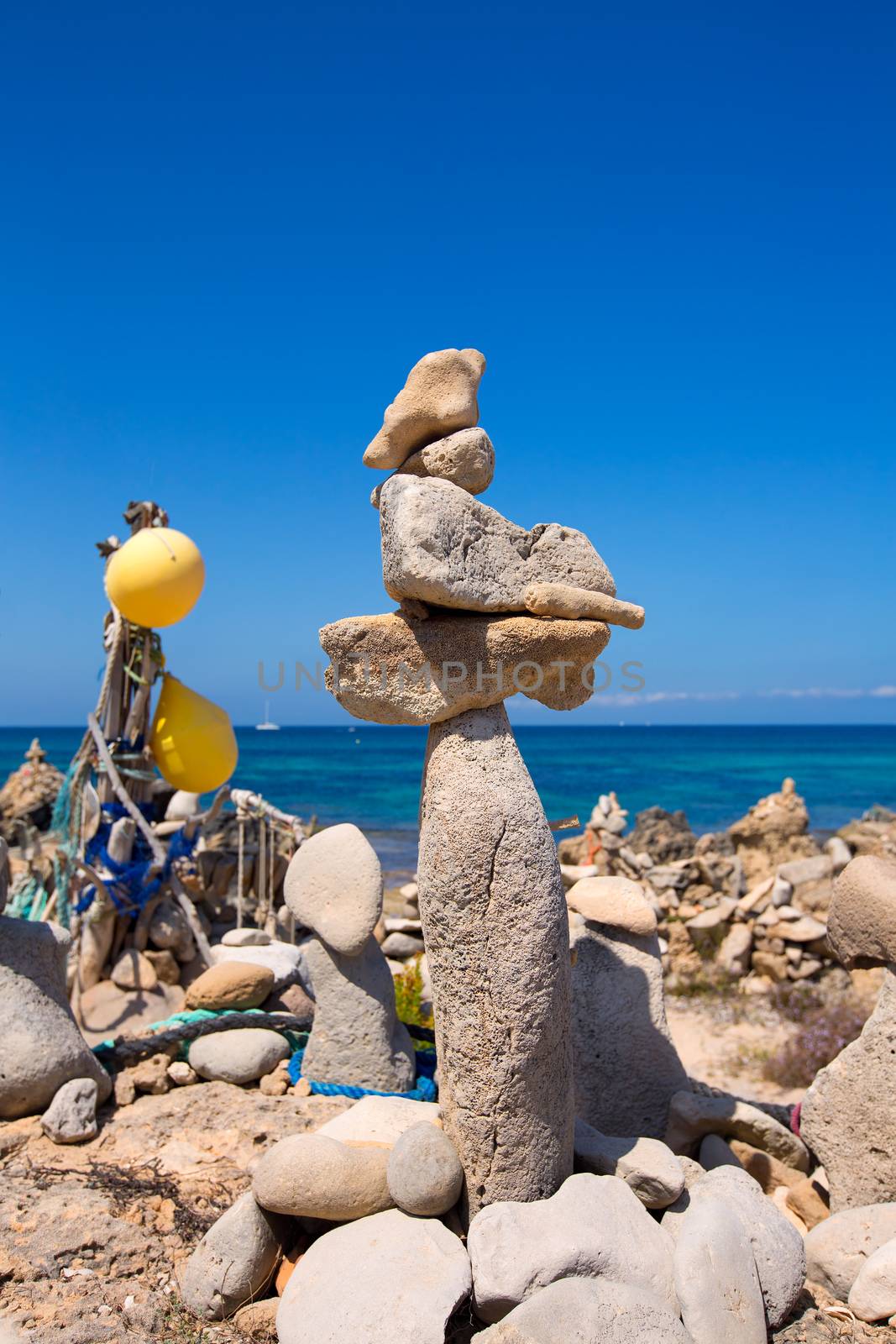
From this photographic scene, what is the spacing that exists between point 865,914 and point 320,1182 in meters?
2.63

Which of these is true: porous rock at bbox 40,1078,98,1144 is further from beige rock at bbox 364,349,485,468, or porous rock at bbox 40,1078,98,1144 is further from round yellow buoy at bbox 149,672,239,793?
beige rock at bbox 364,349,485,468

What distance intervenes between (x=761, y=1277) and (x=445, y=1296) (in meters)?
1.16

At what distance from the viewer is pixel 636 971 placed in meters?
4.43

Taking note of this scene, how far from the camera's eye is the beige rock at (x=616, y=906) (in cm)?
447

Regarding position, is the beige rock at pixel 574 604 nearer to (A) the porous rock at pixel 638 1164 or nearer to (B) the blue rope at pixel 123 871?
(A) the porous rock at pixel 638 1164

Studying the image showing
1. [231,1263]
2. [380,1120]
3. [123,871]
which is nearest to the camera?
[231,1263]

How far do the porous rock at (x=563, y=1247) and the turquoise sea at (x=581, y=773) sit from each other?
12.3 m

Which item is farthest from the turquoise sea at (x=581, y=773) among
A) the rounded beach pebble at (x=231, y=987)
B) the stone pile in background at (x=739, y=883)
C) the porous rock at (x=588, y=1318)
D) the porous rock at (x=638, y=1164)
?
the porous rock at (x=588, y=1318)

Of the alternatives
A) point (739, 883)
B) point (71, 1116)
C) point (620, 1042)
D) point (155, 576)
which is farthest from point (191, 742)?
point (739, 883)

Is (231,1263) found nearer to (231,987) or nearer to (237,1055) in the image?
(237,1055)

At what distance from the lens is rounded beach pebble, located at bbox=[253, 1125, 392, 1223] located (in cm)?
312

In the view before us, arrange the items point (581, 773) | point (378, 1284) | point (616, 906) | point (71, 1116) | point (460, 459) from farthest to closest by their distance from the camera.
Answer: point (581, 773) < point (616, 906) < point (71, 1116) < point (460, 459) < point (378, 1284)

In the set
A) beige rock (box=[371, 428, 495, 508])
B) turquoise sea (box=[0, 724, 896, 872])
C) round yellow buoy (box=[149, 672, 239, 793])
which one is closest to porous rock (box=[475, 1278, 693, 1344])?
beige rock (box=[371, 428, 495, 508])

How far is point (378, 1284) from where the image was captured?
9.28 feet
